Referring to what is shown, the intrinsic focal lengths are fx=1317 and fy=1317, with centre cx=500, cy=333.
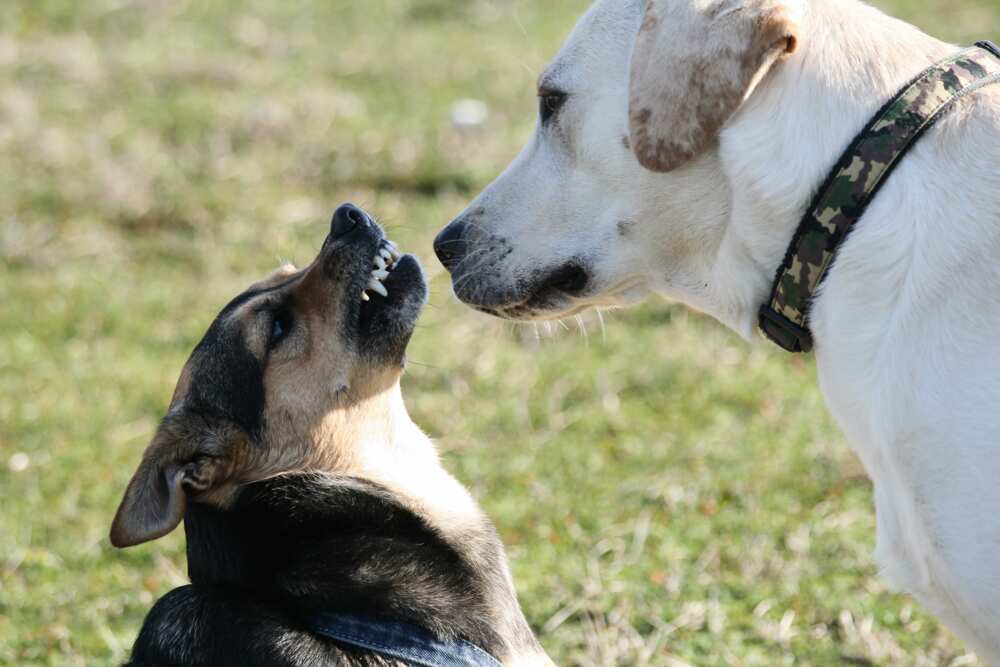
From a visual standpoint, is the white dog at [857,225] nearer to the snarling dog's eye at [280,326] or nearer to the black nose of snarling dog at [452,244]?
the black nose of snarling dog at [452,244]

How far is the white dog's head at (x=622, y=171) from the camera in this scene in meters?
3.34

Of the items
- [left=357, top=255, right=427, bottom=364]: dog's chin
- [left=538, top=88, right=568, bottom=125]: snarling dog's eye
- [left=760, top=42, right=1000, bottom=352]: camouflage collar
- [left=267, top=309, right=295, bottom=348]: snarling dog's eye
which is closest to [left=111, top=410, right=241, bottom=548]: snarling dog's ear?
[left=267, top=309, right=295, bottom=348]: snarling dog's eye

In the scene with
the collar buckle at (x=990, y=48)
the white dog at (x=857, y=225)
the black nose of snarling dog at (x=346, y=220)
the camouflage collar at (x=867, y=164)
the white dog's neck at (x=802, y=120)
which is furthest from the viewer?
the black nose of snarling dog at (x=346, y=220)

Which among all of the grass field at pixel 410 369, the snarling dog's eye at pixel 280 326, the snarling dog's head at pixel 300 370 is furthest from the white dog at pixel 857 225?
the grass field at pixel 410 369

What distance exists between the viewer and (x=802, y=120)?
337cm

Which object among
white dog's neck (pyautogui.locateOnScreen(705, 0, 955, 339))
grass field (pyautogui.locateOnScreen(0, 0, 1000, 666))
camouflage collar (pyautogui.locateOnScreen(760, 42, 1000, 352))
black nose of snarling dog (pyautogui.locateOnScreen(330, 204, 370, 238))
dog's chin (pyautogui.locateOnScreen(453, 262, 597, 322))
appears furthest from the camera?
grass field (pyautogui.locateOnScreen(0, 0, 1000, 666))

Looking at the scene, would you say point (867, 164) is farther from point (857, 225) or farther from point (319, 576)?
point (319, 576)

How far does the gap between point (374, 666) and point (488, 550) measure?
609 mm

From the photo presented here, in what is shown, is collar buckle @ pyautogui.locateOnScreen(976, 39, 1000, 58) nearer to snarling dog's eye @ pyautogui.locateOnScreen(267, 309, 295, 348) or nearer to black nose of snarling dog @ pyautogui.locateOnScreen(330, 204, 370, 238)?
black nose of snarling dog @ pyautogui.locateOnScreen(330, 204, 370, 238)

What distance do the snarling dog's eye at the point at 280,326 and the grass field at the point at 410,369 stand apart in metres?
1.44

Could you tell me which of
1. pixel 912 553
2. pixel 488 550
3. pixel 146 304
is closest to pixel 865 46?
pixel 912 553

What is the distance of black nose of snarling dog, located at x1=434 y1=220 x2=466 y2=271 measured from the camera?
419cm

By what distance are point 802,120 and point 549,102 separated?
91 cm

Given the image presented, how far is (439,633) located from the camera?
3793 millimetres
